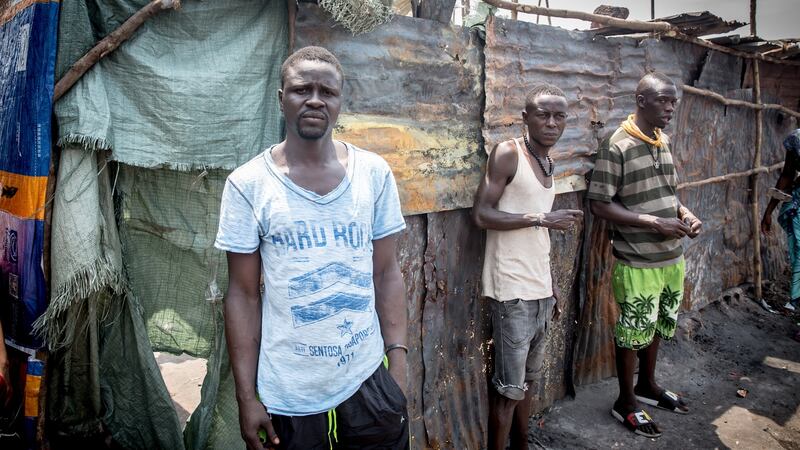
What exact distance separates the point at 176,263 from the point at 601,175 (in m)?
2.79

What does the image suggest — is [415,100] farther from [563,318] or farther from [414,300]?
[563,318]

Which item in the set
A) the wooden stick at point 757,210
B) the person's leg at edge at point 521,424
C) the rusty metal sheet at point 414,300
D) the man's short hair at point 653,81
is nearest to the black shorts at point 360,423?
the rusty metal sheet at point 414,300

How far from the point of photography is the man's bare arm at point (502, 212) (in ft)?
9.29

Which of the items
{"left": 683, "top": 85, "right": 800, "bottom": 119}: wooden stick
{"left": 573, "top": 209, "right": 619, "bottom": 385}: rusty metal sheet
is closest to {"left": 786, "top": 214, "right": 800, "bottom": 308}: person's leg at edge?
{"left": 683, "top": 85, "right": 800, "bottom": 119}: wooden stick

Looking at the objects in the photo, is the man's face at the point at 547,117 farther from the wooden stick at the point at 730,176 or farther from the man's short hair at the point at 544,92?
the wooden stick at the point at 730,176

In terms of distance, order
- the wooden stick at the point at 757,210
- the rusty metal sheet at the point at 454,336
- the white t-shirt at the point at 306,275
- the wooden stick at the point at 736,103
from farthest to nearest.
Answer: the wooden stick at the point at 757,210 → the wooden stick at the point at 736,103 → the rusty metal sheet at the point at 454,336 → the white t-shirt at the point at 306,275

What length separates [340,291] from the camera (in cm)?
178

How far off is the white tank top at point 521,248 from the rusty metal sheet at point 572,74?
0.42m

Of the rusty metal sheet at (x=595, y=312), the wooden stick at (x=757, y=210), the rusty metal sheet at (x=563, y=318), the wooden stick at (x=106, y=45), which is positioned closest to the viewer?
the wooden stick at (x=106, y=45)

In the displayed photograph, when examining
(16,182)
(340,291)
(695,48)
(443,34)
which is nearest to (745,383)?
(695,48)

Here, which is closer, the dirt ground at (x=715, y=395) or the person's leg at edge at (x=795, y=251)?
the dirt ground at (x=715, y=395)

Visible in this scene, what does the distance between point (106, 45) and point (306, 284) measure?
53.3 inches

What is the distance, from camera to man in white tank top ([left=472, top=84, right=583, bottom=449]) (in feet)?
9.42

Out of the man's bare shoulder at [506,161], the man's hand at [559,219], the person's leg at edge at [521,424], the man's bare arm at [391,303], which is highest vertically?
the man's bare shoulder at [506,161]
